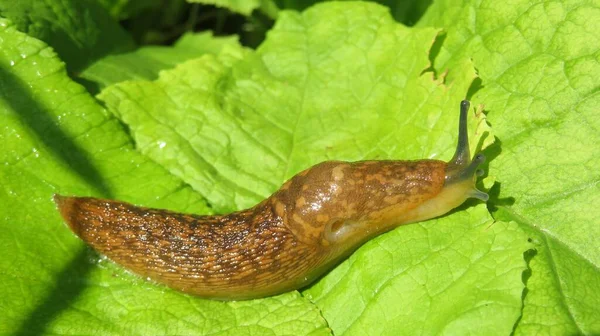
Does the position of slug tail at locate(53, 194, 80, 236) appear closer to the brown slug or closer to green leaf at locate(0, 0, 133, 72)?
the brown slug

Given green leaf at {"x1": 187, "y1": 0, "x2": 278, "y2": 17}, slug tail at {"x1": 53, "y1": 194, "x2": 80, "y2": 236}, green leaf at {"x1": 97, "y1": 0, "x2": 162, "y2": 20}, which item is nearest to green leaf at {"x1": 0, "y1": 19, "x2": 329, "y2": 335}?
slug tail at {"x1": 53, "y1": 194, "x2": 80, "y2": 236}

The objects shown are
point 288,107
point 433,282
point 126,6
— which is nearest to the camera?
point 433,282

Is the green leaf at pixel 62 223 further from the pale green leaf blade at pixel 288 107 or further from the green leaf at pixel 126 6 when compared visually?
the green leaf at pixel 126 6

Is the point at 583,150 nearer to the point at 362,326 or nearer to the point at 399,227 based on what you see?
the point at 399,227

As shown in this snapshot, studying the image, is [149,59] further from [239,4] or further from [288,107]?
[288,107]

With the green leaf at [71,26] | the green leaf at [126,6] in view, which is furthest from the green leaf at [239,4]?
the green leaf at [126,6]

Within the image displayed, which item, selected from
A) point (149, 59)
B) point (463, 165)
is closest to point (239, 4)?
point (149, 59)

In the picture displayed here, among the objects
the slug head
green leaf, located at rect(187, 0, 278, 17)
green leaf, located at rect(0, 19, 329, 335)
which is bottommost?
green leaf, located at rect(0, 19, 329, 335)
